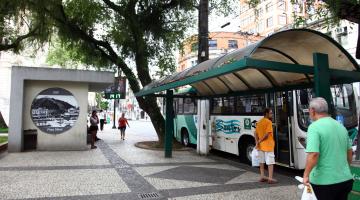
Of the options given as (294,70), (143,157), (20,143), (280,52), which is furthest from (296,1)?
(20,143)

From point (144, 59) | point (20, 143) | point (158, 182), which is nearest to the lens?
point (158, 182)

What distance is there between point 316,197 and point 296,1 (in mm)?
5920

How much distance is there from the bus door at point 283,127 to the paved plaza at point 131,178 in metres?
0.67

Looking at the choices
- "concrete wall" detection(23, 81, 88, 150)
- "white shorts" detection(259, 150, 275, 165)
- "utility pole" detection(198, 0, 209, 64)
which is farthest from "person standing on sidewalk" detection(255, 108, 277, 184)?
"concrete wall" detection(23, 81, 88, 150)

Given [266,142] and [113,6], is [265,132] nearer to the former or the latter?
[266,142]

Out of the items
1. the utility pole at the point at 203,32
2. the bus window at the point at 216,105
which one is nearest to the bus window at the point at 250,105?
the bus window at the point at 216,105

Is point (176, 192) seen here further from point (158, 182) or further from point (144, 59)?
point (144, 59)

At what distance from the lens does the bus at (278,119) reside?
9203 mm

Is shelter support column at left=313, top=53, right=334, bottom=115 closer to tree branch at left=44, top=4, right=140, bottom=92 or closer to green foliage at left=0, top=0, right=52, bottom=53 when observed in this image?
tree branch at left=44, top=4, right=140, bottom=92

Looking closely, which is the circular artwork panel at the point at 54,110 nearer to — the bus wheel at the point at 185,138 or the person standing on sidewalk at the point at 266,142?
the bus wheel at the point at 185,138

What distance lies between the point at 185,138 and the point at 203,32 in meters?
5.13

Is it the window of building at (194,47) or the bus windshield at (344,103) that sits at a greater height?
the window of building at (194,47)

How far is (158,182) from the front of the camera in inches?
315

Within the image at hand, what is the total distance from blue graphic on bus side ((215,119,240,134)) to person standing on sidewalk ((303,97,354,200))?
768 cm
